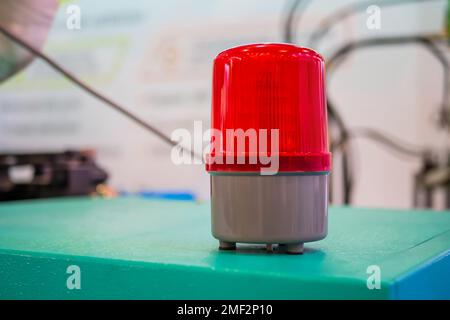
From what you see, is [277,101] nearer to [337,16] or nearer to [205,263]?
[205,263]

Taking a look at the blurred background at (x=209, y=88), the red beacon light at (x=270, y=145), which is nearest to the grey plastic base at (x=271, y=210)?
the red beacon light at (x=270, y=145)

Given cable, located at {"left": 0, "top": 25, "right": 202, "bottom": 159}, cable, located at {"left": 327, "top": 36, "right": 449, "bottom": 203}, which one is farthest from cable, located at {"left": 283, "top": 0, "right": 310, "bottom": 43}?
cable, located at {"left": 0, "top": 25, "right": 202, "bottom": 159}

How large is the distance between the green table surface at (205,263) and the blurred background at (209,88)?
1151 mm

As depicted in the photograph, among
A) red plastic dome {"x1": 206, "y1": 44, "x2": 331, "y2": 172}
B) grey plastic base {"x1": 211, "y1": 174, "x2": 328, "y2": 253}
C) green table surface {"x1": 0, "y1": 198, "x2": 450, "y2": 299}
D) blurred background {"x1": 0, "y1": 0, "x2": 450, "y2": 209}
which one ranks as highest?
blurred background {"x1": 0, "y1": 0, "x2": 450, "y2": 209}

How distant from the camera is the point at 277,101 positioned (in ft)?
1.34

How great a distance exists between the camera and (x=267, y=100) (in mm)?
407

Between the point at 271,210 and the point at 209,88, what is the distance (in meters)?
1.74

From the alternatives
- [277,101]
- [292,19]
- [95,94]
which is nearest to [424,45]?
[292,19]

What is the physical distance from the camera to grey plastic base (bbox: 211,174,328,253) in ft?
1.34

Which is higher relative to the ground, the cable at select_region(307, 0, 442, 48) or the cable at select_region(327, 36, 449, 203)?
the cable at select_region(307, 0, 442, 48)

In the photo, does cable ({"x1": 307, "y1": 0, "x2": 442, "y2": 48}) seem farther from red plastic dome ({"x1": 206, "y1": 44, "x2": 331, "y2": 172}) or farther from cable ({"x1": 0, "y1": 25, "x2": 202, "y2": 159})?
red plastic dome ({"x1": 206, "y1": 44, "x2": 331, "y2": 172})

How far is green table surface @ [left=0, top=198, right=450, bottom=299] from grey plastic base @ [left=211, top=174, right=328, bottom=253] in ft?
0.04

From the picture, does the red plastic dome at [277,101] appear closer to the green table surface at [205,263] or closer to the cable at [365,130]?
the green table surface at [205,263]
